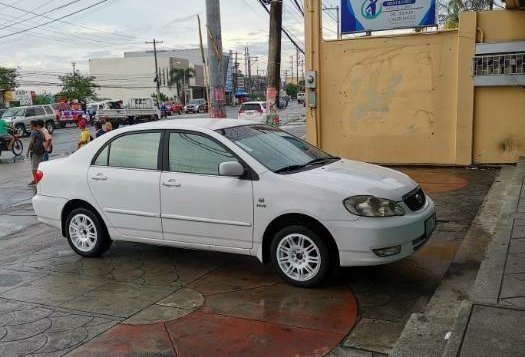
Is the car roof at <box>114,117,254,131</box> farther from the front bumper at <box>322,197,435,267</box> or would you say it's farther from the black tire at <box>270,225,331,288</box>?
the front bumper at <box>322,197,435,267</box>

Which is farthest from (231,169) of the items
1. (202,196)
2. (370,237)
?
(370,237)

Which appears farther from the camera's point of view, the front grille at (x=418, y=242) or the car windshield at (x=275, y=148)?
the car windshield at (x=275, y=148)

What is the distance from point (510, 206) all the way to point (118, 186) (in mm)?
4899

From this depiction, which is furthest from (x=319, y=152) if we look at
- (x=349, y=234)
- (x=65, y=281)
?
(x=65, y=281)

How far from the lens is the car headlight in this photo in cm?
506

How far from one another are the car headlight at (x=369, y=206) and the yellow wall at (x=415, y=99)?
23.8 ft

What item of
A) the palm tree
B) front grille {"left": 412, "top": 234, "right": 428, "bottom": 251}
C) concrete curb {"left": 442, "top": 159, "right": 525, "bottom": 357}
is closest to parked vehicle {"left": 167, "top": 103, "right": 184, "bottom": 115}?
the palm tree

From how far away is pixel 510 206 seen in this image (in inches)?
285

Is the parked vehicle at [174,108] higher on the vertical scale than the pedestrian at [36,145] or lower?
lower

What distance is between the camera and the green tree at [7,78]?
58812 mm

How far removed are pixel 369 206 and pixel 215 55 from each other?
6.58 metres

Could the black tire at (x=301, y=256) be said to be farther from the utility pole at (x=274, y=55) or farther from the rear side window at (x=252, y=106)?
the rear side window at (x=252, y=106)

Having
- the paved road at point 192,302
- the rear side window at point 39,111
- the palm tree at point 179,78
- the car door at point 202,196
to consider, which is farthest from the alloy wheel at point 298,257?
the palm tree at point 179,78

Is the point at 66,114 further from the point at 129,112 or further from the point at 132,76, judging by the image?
the point at 132,76
